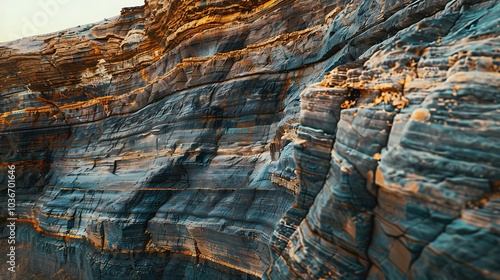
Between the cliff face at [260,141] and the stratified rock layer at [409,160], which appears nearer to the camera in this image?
the stratified rock layer at [409,160]

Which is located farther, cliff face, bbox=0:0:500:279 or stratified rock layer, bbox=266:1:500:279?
cliff face, bbox=0:0:500:279

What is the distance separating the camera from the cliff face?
3.48m

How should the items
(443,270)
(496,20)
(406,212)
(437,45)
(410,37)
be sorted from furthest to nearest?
(410,37), (437,45), (496,20), (406,212), (443,270)

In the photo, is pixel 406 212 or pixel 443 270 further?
pixel 406 212

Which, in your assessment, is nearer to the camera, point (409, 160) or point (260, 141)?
point (409, 160)

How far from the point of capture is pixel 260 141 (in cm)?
1059

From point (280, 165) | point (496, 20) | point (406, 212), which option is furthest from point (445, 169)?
point (280, 165)

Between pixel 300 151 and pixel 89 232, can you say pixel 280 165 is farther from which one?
pixel 89 232

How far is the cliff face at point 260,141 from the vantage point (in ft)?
11.4

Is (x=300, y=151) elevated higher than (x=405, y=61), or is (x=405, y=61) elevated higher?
(x=405, y=61)

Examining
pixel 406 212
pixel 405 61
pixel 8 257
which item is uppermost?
pixel 405 61

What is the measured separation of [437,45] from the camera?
4289 mm

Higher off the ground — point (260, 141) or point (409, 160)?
point (409, 160)

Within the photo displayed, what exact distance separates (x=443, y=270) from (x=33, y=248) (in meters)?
19.5
